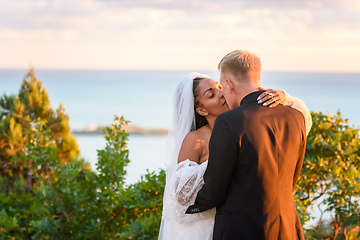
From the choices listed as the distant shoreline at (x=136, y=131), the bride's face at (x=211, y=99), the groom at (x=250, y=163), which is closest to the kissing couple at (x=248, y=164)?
the groom at (x=250, y=163)

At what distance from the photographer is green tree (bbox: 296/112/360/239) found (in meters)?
3.53

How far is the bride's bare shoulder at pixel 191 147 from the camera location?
2.19 m

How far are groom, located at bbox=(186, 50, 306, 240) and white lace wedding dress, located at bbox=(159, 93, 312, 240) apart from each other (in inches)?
3.9

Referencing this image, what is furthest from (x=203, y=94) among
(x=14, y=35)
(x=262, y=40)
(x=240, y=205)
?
(x=14, y=35)

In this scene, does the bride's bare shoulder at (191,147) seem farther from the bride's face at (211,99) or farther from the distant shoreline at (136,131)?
the distant shoreline at (136,131)

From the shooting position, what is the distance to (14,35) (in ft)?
122

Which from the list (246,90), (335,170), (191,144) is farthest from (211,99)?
(335,170)

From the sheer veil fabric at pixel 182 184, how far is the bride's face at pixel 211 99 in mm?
70

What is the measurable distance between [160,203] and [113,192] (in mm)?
525

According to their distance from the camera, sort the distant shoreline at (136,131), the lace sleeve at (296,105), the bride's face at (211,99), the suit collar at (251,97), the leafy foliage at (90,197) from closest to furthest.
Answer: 1. the suit collar at (251,97)
2. the lace sleeve at (296,105)
3. the bride's face at (211,99)
4. the leafy foliage at (90,197)
5. the distant shoreline at (136,131)

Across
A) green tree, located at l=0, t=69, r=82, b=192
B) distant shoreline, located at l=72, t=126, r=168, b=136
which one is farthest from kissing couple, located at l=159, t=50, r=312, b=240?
distant shoreline, located at l=72, t=126, r=168, b=136

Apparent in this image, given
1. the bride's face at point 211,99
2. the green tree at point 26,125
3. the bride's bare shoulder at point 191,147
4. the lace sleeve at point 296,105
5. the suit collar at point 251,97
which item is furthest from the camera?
the green tree at point 26,125

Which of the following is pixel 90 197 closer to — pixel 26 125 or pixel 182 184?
pixel 182 184

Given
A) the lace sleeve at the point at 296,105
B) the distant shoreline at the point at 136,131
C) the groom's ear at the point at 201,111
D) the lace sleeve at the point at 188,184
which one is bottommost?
the distant shoreline at the point at 136,131
